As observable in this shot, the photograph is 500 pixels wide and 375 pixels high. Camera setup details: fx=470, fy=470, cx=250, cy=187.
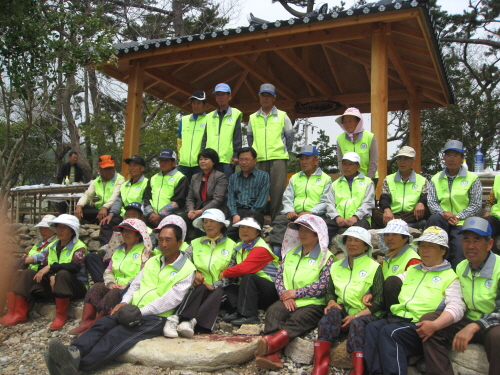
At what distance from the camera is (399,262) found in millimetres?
4484

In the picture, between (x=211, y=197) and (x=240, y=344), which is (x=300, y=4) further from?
(x=240, y=344)

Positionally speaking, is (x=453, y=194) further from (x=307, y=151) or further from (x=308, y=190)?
(x=307, y=151)

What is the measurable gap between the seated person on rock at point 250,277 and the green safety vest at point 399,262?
1.19 meters

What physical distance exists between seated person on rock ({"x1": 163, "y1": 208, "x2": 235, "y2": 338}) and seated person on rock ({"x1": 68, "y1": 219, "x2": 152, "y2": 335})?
567 millimetres

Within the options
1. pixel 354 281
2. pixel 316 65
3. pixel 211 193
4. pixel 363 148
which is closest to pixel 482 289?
pixel 354 281

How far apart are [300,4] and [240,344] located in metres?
18.0

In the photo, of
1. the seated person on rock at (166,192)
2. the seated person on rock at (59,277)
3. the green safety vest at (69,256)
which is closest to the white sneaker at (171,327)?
the seated person on rock at (59,277)

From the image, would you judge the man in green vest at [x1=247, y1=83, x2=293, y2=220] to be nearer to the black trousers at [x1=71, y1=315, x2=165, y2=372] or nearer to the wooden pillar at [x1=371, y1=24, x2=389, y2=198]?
the wooden pillar at [x1=371, y1=24, x2=389, y2=198]

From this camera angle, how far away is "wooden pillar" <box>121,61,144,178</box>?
29.2 feet

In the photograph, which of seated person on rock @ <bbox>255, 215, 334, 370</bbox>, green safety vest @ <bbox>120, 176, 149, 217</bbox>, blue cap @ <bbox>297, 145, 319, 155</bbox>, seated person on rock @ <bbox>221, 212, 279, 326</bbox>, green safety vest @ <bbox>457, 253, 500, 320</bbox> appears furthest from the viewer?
green safety vest @ <bbox>120, 176, 149, 217</bbox>

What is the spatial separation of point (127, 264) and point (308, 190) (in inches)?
94.7

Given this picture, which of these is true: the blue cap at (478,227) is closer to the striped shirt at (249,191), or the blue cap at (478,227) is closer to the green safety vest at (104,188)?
the striped shirt at (249,191)

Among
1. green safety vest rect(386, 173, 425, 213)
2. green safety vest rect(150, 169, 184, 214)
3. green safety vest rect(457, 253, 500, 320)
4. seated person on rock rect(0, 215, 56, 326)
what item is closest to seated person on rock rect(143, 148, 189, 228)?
green safety vest rect(150, 169, 184, 214)

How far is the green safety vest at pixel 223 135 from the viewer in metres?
6.90
